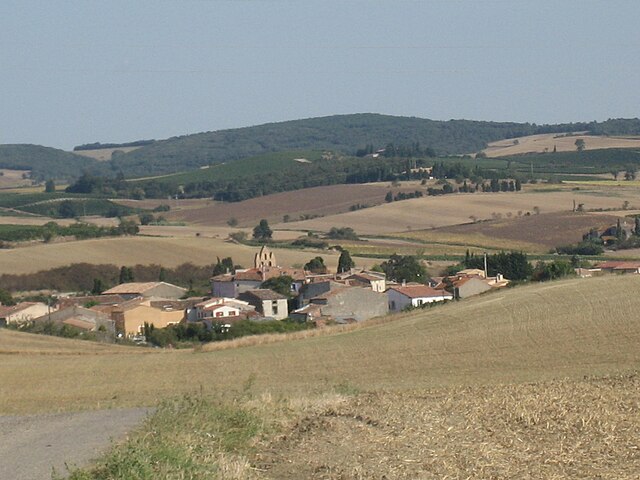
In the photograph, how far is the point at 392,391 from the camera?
66.4ft

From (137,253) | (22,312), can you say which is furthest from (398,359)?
(137,253)

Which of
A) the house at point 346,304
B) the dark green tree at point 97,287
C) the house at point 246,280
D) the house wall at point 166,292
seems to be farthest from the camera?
the dark green tree at point 97,287

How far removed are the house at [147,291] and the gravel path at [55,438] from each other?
50337 millimetres

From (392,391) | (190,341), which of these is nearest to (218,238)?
(190,341)

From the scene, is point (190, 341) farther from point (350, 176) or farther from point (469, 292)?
point (350, 176)

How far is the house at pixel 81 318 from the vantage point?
183 ft

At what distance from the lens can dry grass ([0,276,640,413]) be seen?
79.8ft

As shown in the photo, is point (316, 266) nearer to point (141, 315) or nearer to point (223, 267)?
point (223, 267)

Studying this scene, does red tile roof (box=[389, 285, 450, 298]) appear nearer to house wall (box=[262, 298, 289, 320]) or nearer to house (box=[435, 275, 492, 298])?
house (box=[435, 275, 492, 298])

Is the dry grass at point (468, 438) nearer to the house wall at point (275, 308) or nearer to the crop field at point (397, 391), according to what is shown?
A: the crop field at point (397, 391)

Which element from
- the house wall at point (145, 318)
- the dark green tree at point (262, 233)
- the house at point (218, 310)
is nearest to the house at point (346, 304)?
the house at point (218, 310)

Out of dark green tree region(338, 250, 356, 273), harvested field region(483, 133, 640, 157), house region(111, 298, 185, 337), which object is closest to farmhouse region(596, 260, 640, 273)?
dark green tree region(338, 250, 356, 273)

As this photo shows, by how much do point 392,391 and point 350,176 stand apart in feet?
412

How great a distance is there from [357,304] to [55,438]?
4855cm
